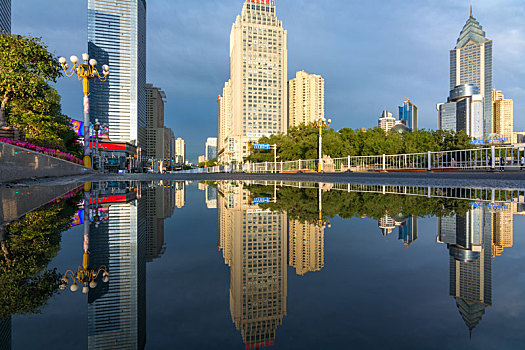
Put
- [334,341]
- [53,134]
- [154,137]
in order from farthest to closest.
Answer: [154,137] < [53,134] < [334,341]

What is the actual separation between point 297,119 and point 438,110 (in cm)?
9785

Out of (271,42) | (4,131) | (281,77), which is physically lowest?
(4,131)

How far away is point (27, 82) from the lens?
523 inches

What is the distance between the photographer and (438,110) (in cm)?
19362

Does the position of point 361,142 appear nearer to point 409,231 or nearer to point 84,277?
point 409,231

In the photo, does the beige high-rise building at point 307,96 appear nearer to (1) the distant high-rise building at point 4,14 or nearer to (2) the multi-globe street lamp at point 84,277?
(1) the distant high-rise building at point 4,14

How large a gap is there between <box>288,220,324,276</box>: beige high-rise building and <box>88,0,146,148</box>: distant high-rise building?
12366 centimetres

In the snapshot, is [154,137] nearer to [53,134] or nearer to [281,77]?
[281,77]

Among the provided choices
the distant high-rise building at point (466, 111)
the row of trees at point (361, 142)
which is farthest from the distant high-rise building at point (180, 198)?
the distant high-rise building at point (466, 111)

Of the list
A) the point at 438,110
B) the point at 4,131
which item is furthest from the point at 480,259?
the point at 438,110

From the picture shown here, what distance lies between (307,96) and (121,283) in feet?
521

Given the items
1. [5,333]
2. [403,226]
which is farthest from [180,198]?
[5,333]

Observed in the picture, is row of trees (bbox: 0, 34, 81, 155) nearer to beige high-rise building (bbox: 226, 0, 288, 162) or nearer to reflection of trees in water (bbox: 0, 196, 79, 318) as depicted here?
reflection of trees in water (bbox: 0, 196, 79, 318)

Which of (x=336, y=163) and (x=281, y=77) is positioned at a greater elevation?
(x=281, y=77)
